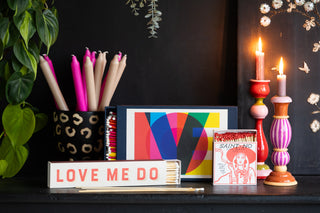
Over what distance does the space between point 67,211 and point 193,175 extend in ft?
1.29

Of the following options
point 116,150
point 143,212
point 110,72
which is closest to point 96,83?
point 110,72

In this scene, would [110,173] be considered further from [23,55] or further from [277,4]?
[277,4]

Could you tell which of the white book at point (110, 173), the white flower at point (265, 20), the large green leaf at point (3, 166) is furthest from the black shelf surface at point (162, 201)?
the white flower at point (265, 20)

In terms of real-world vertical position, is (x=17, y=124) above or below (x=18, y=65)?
below

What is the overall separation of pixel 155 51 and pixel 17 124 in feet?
1.72

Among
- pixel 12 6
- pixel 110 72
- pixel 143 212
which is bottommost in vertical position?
pixel 143 212

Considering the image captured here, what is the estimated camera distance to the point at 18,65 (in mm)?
1257

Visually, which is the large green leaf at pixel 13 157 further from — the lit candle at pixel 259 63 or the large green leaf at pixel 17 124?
the lit candle at pixel 259 63

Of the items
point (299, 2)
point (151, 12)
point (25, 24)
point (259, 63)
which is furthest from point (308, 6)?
point (25, 24)

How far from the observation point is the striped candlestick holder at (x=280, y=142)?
1.23m

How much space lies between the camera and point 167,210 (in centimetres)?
111

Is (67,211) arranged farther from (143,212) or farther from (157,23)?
(157,23)

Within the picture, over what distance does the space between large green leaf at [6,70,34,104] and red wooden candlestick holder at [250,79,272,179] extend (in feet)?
2.29

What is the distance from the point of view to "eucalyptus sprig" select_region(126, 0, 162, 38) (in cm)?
146
